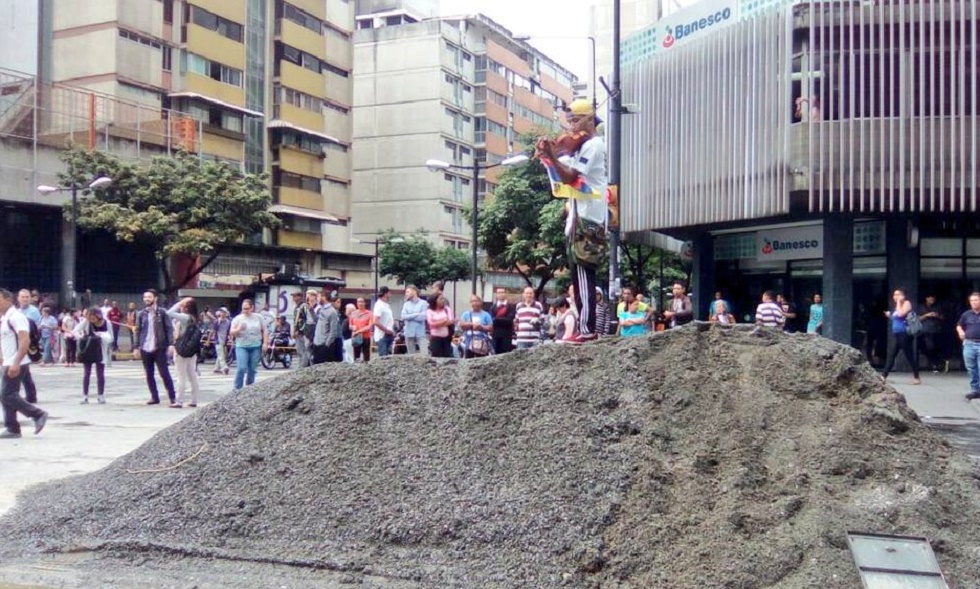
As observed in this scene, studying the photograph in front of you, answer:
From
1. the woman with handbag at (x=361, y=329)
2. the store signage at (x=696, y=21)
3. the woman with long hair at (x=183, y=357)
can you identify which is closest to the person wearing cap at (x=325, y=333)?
the woman with long hair at (x=183, y=357)

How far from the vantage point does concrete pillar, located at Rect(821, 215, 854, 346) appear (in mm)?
21016

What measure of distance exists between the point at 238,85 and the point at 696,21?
2800 cm

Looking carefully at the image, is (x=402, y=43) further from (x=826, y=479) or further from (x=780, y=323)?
(x=826, y=479)

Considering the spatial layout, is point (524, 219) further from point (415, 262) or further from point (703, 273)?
point (415, 262)

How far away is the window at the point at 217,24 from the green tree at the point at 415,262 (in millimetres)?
13719

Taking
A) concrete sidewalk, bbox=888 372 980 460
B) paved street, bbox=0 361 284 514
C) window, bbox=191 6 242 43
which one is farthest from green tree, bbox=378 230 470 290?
concrete sidewalk, bbox=888 372 980 460

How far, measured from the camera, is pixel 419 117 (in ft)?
204

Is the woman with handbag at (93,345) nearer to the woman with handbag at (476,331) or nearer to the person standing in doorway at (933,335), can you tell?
the woman with handbag at (476,331)

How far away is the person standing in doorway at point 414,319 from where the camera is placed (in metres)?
15.4

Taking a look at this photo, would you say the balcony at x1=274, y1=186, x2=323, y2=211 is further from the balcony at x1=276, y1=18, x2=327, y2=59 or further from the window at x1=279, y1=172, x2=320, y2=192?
the balcony at x1=276, y1=18, x2=327, y2=59

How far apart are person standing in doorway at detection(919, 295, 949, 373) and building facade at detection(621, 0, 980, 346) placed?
0.50 m

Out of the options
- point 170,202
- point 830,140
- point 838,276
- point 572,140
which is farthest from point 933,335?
point 170,202

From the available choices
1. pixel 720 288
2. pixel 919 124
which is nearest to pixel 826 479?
pixel 919 124

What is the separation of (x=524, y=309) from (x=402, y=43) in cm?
5282
